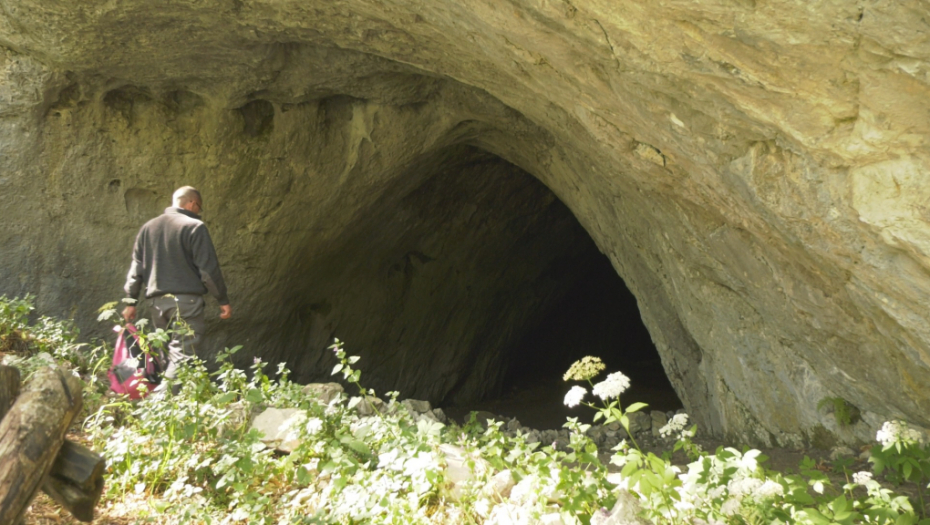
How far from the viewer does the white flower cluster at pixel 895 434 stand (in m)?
2.57

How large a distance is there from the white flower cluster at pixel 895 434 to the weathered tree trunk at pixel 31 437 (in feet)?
9.36

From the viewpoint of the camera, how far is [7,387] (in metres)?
2.07

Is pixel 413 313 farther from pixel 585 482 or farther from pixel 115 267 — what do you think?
pixel 585 482

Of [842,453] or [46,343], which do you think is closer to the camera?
[842,453]

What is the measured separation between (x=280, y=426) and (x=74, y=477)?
1134 mm

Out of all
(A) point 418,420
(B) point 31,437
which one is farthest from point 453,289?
(B) point 31,437

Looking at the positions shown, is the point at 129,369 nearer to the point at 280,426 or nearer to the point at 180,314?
the point at 180,314

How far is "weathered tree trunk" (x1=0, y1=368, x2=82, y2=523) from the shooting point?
6.01 feet

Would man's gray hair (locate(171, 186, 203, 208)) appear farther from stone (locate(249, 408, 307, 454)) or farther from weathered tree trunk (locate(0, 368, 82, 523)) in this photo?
weathered tree trunk (locate(0, 368, 82, 523))

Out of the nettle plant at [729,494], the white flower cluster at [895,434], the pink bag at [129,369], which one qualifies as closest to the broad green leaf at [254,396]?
the pink bag at [129,369]

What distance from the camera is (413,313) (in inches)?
307

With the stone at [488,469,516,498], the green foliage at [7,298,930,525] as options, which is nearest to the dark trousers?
the green foliage at [7,298,930,525]

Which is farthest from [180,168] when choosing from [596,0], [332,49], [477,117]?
[596,0]

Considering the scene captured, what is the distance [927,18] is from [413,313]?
248 inches
